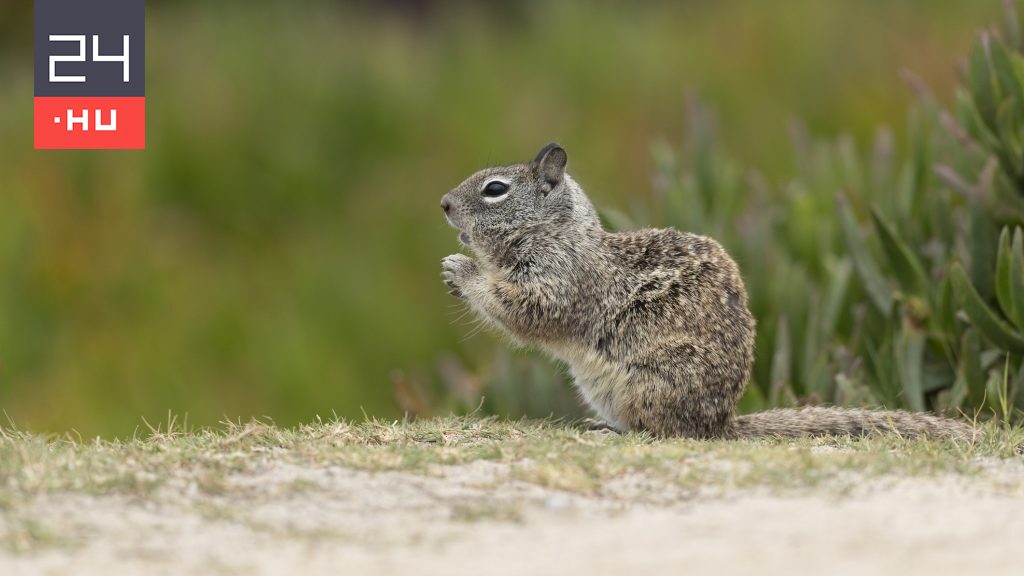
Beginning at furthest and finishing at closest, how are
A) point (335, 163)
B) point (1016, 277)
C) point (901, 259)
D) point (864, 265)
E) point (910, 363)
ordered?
1. point (335, 163)
2. point (864, 265)
3. point (901, 259)
4. point (910, 363)
5. point (1016, 277)

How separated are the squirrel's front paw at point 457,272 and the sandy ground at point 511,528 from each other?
6.43 ft

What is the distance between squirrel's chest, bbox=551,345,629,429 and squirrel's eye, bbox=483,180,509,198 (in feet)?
3.20

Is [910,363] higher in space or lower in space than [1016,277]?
lower

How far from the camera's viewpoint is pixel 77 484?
16.5ft

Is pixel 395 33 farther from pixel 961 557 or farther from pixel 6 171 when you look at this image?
pixel 961 557

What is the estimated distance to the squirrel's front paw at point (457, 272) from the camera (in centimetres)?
732

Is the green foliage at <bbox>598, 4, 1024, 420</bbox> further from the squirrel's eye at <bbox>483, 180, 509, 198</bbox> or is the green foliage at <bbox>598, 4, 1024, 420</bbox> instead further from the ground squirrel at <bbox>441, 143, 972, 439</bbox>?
the squirrel's eye at <bbox>483, 180, 509, 198</bbox>

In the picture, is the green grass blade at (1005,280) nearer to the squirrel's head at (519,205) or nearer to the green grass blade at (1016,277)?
the green grass blade at (1016,277)

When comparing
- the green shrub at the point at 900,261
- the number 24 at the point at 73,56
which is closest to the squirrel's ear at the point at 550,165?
the green shrub at the point at 900,261

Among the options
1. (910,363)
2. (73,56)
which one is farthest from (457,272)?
(73,56)

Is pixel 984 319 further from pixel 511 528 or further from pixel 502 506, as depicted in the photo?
pixel 511 528

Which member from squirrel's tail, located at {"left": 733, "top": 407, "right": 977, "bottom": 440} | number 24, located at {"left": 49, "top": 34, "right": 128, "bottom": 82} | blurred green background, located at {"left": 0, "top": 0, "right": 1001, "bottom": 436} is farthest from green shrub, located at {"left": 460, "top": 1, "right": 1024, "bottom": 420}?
number 24, located at {"left": 49, "top": 34, "right": 128, "bottom": 82}

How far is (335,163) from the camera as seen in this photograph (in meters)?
14.6

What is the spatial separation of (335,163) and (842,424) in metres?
8.79
